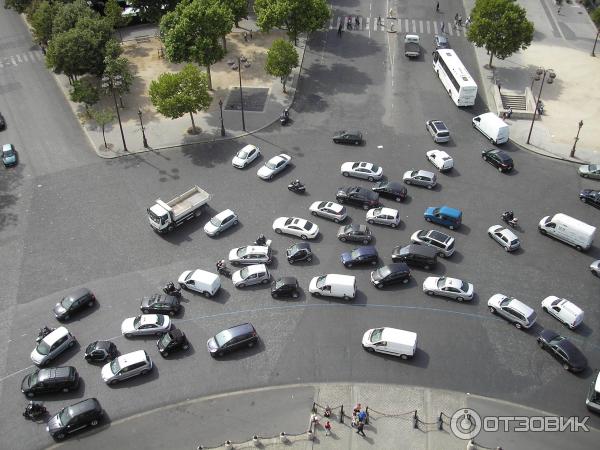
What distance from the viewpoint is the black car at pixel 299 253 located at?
2071 inches

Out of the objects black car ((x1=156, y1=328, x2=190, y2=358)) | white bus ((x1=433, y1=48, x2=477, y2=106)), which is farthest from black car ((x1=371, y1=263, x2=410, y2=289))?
white bus ((x1=433, y1=48, x2=477, y2=106))

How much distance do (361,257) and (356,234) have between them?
2.98 meters

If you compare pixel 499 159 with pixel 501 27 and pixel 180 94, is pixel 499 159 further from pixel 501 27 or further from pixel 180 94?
pixel 180 94

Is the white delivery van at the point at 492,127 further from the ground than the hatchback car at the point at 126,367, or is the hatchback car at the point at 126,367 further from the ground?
the white delivery van at the point at 492,127

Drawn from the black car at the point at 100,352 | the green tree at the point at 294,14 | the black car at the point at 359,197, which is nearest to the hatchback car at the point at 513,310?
the black car at the point at 359,197

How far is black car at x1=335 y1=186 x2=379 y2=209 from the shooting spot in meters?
58.2

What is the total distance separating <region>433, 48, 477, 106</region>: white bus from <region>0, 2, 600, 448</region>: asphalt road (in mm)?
1425

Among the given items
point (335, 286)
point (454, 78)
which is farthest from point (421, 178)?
point (454, 78)

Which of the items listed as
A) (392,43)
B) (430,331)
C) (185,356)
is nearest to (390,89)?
(392,43)

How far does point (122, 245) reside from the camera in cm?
5562

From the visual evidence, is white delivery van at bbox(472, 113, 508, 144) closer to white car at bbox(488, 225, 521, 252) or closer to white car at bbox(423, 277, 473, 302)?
white car at bbox(488, 225, 521, 252)

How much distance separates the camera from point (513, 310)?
46.8 metres

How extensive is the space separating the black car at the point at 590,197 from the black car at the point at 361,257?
22.4 meters

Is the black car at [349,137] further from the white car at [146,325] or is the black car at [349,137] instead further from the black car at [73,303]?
the black car at [73,303]
